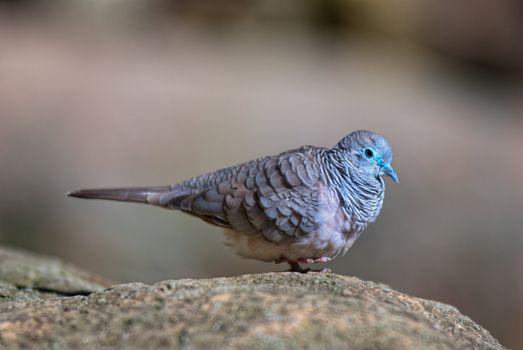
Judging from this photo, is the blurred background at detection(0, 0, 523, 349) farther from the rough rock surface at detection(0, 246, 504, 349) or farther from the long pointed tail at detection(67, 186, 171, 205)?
the rough rock surface at detection(0, 246, 504, 349)

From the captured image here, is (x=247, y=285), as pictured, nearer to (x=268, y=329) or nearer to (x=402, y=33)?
(x=268, y=329)

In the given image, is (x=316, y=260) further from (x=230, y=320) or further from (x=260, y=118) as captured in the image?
(x=260, y=118)

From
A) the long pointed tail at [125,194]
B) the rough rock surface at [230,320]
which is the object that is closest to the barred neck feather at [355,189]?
the rough rock surface at [230,320]

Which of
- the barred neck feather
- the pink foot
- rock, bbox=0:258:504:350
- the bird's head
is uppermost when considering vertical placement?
the bird's head

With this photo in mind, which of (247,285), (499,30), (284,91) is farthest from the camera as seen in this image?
(499,30)

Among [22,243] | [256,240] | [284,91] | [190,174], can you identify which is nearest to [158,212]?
[190,174]

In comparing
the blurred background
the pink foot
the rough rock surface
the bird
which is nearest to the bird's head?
the bird

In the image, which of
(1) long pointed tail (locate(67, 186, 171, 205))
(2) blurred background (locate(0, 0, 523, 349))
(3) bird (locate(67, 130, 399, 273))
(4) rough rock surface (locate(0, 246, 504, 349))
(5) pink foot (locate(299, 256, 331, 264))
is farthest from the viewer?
(2) blurred background (locate(0, 0, 523, 349))
